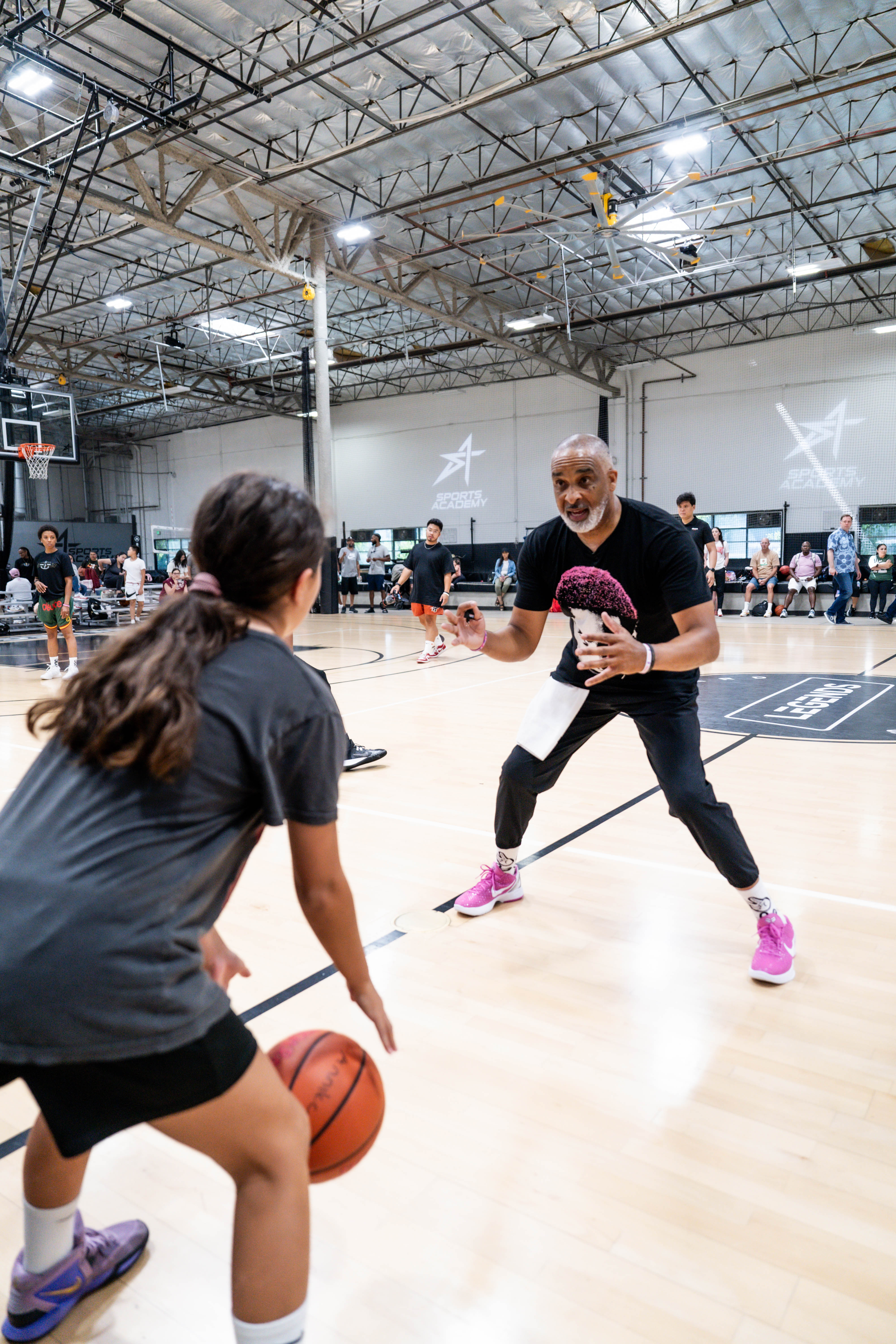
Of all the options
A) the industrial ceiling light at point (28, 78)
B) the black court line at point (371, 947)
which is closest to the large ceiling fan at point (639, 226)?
Answer: the industrial ceiling light at point (28, 78)

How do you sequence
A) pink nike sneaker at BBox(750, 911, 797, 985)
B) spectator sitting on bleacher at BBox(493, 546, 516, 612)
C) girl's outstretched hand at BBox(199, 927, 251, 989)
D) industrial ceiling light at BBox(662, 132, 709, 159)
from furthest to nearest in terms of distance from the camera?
spectator sitting on bleacher at BBox(493, 546, 516, 612)
industrial ceiling light at BBox(662, 132, 709, 159)
pink nike sneaker at BBox(750, 911, 797, 985)
girl's outstretched hand at BBox(199, 927, 251, 989)

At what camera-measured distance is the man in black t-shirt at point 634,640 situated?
2.48 metres

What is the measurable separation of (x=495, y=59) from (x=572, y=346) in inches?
392

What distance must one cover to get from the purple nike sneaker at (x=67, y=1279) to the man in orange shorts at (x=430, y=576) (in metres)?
8.68

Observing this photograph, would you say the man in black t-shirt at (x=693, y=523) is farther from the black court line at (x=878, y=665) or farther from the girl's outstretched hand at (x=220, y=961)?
the girl's outstretched hand at (x=220, y=961)

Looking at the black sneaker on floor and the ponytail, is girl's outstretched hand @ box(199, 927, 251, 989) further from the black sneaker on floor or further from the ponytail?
the black sneaker on floor

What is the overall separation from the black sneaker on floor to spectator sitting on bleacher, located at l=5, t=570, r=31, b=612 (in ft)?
42.0

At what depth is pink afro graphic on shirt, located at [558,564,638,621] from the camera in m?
2.62

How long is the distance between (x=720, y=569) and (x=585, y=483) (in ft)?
45.1

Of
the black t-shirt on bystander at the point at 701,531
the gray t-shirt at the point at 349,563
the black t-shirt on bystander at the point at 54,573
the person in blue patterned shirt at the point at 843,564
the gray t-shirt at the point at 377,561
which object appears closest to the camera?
the black t-shirt on bystander at the point at 701,531

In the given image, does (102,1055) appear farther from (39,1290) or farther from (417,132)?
(417,132)

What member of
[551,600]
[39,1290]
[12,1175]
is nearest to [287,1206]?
[39,1290]

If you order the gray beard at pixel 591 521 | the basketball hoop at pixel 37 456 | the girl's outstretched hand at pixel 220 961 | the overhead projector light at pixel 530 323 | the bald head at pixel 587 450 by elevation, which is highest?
the overhead projector light at pixel 530 323

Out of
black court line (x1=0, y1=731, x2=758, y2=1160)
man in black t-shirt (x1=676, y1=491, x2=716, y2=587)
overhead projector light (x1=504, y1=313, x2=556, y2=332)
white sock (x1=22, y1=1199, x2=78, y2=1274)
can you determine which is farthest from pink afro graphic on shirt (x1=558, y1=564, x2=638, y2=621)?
overhead projector light (x1=504, y1=313, x2=556, y2=332)
